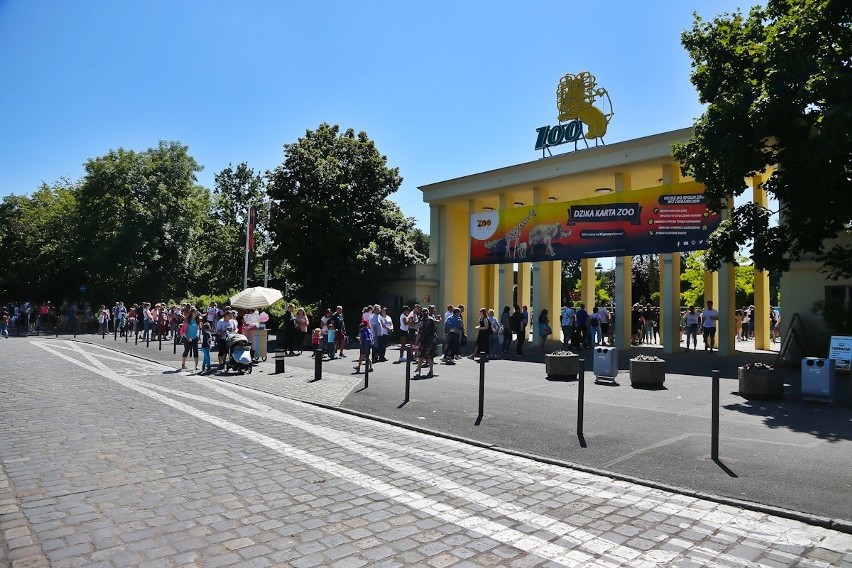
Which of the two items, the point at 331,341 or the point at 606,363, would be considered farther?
the point at 331,341

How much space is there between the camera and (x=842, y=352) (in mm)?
12164

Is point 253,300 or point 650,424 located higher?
point 253,300

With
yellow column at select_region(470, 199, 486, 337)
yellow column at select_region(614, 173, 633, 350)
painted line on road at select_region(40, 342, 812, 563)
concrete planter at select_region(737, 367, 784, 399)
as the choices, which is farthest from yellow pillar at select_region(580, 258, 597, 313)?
painted line on road at select_region(40, 342, 812, 563)

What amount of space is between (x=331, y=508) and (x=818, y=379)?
32.2 feet

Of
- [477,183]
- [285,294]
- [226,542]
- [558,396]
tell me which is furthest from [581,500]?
[285,294]

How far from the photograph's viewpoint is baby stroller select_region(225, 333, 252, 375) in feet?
52.0

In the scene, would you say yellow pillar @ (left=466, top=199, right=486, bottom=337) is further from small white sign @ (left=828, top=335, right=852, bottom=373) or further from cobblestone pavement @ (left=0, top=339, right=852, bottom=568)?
cobblestone pavement @ (left=0, top=339, right=852, bottom=568)

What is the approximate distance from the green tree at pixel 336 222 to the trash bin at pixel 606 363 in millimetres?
17901

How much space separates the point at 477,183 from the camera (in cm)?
2902

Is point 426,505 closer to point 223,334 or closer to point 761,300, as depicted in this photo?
point 223,334

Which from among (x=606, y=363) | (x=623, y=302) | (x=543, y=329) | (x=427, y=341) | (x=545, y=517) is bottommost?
(x=545, y=517)

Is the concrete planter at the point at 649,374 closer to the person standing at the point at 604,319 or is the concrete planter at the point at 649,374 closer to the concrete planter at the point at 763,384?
the concrete planter at the point at 763,384

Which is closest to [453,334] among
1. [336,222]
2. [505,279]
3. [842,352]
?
[842,352]

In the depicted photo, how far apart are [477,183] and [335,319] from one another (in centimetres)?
1277
